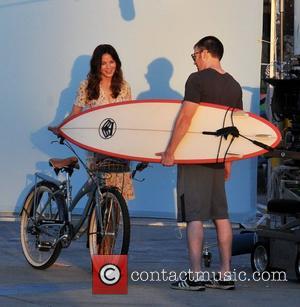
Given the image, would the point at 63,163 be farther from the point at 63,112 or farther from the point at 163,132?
the point at 63,112

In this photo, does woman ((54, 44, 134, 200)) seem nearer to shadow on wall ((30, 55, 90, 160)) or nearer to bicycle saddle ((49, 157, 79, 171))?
bicycle saddle ((49, 157, 79, 171))

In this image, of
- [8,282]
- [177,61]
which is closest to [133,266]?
[8,282]

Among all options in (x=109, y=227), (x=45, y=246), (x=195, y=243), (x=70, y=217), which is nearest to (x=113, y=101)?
(x=70, y=217)

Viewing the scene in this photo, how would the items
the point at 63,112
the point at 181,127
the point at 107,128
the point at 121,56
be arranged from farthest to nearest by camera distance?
the point at 63,112 → the point at 121,56 → the point at 107,128 → the point at 181,127

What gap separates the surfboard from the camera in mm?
6984

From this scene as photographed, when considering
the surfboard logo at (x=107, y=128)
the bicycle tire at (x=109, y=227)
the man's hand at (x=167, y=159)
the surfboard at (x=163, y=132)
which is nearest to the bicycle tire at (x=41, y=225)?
the bicycle tire at (x=109, y=227)

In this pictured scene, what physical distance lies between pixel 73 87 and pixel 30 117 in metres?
0.55

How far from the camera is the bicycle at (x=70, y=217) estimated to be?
7402 mm

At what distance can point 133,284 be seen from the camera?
7.18 metres

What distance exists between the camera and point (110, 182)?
25.7 ft

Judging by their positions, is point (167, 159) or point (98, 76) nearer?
point (167, 159)

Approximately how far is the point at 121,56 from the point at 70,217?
318cm

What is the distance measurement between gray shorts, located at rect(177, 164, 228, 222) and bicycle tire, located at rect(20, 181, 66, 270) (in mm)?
1195

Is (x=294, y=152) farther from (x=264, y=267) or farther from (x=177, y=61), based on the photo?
(x=177, y=61)
